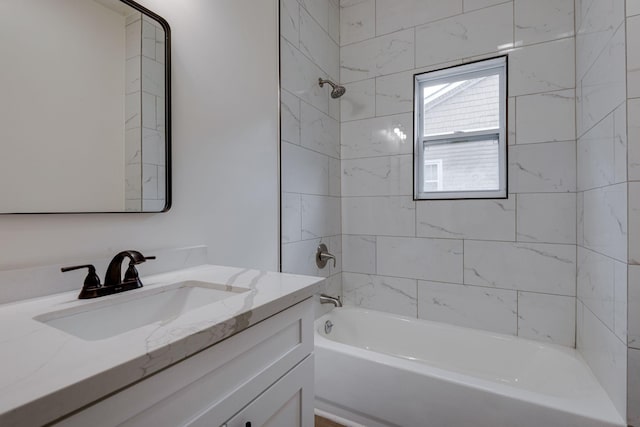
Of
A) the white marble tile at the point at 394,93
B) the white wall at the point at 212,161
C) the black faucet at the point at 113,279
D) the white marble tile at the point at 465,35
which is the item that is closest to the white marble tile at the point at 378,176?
the white marble tile at the point at 394,93

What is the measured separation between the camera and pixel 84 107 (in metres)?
0.94

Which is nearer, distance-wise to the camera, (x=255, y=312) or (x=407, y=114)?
(x=255, y=312)

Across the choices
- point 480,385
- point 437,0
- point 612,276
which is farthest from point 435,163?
point 480,385

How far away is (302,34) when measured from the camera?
204 centimetres

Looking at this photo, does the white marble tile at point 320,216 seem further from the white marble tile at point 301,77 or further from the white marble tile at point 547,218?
the white marble tile at point 547,218

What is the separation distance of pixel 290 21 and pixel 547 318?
235 cm

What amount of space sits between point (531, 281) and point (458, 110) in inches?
47.7

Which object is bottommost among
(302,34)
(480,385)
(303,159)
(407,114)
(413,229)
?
(480,385)

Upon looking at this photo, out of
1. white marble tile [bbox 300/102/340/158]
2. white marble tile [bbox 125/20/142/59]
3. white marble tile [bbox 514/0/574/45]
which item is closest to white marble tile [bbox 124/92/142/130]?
white marble tile [bbox 125/20/142/59]

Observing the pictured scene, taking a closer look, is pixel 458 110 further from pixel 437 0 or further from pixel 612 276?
pixel 612 276

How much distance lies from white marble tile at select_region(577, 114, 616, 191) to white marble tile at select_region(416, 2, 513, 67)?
31.8 inches

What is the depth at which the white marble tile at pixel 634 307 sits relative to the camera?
1.10 metres

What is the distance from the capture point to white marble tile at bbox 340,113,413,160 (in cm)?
228

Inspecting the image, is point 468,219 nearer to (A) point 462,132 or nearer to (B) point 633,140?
(A) point 462,132
